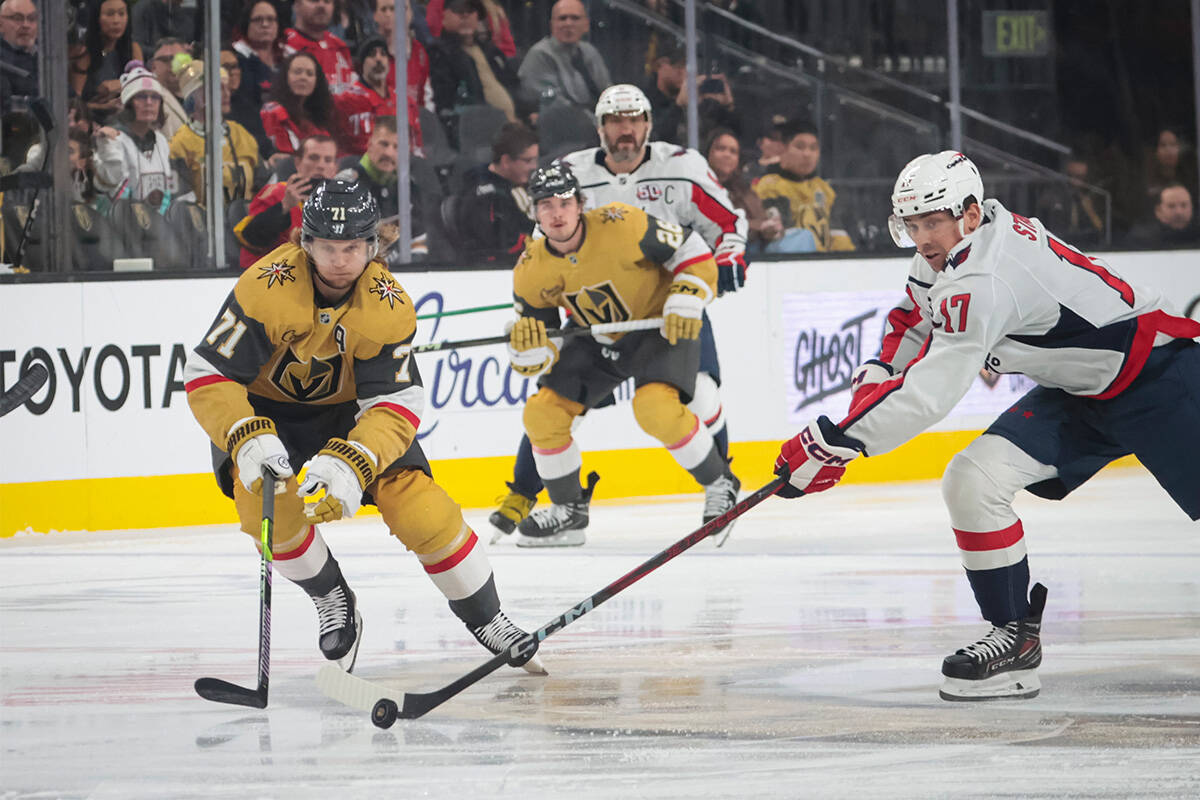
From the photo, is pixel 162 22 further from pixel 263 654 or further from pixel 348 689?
pixel 348 689

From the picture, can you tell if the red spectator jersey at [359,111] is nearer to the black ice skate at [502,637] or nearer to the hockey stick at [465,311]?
the hockey stick at [465,311]

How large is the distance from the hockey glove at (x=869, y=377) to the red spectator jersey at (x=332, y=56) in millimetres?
3393

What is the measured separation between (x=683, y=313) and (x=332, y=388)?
1.88 m

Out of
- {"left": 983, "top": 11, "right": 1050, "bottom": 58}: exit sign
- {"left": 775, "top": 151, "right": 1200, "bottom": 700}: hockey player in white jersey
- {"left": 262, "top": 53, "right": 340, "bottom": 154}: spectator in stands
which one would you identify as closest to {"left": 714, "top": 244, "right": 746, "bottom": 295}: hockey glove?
{"left": 262, "top": 53, "right": 340, "bottom": 154}: spectator in stands

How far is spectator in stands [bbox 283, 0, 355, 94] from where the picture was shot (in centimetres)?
607

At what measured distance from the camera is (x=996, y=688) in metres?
2.94

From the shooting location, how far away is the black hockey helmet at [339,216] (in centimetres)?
294

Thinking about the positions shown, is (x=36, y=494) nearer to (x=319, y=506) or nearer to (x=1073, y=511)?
(x=319, y=506)

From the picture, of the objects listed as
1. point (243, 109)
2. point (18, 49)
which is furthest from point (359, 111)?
point (18, 49)

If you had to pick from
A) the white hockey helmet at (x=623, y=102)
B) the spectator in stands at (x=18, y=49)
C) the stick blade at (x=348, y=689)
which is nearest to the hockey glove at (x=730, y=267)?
the white hockey helmet at (x=623, y=102)

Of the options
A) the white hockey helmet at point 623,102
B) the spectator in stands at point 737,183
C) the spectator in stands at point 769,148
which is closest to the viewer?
the white hockey helmet at point 623,102

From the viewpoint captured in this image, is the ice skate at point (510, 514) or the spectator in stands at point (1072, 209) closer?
the ice skate at point (510, 514)

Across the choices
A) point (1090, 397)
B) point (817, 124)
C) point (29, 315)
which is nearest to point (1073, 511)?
point (817, 124)

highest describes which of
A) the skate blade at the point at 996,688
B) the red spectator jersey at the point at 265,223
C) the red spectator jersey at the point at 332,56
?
the red spectator jersey at the point at 332,56
